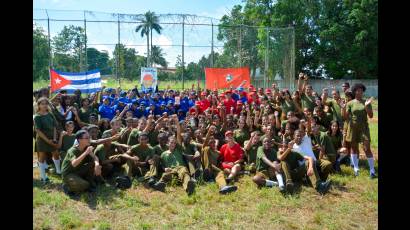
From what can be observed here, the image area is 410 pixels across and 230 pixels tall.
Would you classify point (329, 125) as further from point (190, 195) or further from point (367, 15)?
point (367, 15)

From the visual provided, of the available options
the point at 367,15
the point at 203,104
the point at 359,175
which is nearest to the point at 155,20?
the point at 203,104

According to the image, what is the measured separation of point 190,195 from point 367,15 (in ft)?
129

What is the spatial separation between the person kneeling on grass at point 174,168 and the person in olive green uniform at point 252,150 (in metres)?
1.70

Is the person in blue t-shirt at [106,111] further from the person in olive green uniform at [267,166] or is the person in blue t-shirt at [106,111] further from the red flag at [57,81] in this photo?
the person in olive green uniform at [267,166]

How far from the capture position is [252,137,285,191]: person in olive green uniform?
27.0 ft

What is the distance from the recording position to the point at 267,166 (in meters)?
8.51

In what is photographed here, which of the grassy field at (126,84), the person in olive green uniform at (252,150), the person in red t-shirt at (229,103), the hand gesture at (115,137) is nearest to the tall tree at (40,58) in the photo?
the grassy field at (126,84)

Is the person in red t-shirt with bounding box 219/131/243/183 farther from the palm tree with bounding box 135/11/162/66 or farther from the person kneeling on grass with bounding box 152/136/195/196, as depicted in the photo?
the palm tree with bounding box 135/11/162/66

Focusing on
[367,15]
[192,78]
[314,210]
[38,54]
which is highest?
[367,15]

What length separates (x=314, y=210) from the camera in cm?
711

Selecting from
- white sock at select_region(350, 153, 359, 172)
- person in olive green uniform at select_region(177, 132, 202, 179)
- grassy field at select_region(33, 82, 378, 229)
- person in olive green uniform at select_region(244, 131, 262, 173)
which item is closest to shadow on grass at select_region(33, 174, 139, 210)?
grassy field at select_region(33, 82, 378, 229)

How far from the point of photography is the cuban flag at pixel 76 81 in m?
16.0

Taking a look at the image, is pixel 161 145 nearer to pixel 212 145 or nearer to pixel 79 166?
pixel 212 145

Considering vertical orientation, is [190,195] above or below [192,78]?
below
